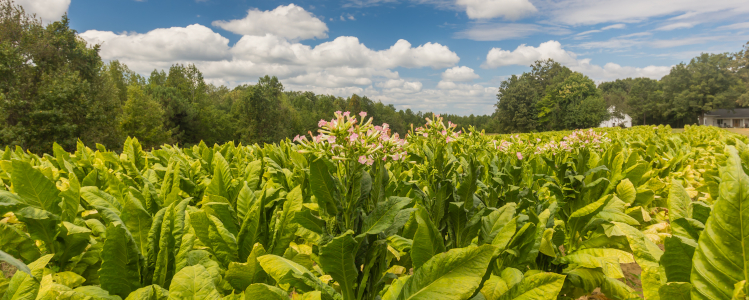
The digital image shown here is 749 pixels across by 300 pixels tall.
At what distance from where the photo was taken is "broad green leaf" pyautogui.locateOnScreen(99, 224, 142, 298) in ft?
5.06

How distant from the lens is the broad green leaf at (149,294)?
1.36m

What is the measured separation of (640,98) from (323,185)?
9403cm

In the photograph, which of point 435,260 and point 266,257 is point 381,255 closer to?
point 435,260

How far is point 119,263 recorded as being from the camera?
159 centimetres

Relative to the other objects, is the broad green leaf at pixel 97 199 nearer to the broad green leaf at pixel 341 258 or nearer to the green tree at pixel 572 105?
the broad green leaf at pixel 341 258

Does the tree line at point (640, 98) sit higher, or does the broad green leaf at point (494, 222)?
the tree line at point (640, 98)

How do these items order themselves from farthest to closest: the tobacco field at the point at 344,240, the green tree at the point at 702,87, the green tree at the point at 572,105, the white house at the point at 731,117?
1. the white house at the point at 731,117
2. the green tree at the point at 702,87
3. the green tree at the point at 572,105
4. the tobacco field at the point at 344,240

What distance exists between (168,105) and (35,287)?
50.0 m

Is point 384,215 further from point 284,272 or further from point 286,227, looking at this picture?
point 286,227

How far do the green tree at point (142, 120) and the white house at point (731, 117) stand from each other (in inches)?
3585

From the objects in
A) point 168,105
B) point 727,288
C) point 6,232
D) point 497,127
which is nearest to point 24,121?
point 168,105

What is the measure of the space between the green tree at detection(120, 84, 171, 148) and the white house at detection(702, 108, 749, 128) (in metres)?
91.1

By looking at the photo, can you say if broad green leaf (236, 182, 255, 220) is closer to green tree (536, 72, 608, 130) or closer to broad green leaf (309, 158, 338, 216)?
broad green leaf (309, 158, 338, 216)

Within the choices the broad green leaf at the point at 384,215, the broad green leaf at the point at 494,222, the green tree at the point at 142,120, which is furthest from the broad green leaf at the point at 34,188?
the green tree at the point at 142,120
